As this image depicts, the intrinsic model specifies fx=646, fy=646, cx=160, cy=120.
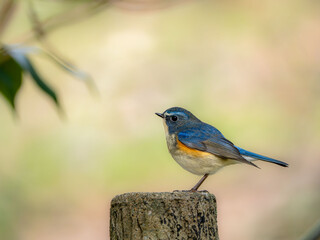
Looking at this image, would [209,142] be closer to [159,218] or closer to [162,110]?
[159,218]

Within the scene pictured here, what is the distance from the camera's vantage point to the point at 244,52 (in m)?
8.45

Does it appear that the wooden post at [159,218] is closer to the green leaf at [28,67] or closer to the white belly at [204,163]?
the green leaf at [28,67]

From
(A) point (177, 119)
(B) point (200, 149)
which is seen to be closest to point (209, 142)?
(B) point (200, 149)

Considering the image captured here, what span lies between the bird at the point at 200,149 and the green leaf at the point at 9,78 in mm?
1483

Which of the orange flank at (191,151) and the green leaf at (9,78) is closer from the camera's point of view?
the green leaf at (9,78)

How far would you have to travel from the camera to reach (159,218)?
80.5 inches

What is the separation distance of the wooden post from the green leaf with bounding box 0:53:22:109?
549 mm

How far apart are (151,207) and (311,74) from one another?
6189 millimetres

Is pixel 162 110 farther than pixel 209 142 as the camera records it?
Yes

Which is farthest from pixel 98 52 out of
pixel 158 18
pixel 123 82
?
pixel 158 18

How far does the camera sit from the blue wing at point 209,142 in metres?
3.62

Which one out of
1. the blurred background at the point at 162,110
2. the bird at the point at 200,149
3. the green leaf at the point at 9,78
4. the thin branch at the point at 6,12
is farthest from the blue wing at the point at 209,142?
the blurred background at the point at 162,110

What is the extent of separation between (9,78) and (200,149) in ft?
5.27

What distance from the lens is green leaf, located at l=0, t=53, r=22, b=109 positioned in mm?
2270
